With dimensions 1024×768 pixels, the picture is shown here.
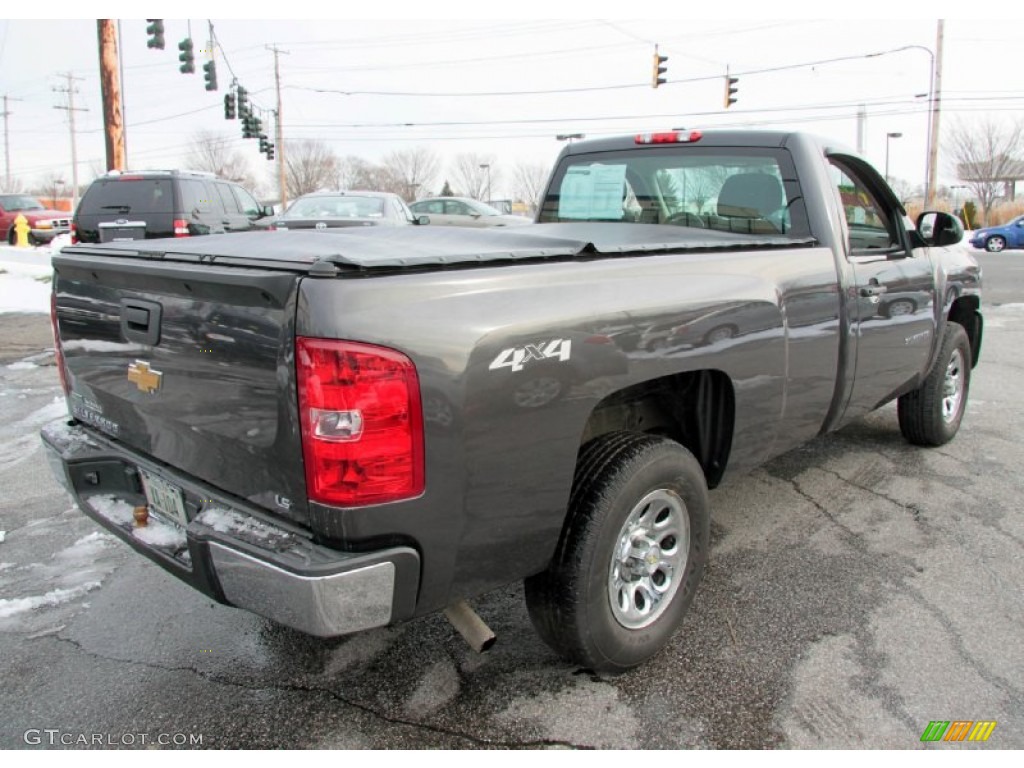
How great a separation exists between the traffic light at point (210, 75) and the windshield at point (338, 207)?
1150cm

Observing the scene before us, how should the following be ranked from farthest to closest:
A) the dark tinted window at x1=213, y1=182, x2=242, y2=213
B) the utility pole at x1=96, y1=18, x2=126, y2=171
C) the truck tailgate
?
the utility pole at x1=96, y1=18, x2=126, y2=171
the dark tinted window at x1=213, y1=182, x2=242, y2=213
the truck tailgate

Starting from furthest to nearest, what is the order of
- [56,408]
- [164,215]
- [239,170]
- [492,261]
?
[239,170]
[164,215]
[56,408]
[492,261]

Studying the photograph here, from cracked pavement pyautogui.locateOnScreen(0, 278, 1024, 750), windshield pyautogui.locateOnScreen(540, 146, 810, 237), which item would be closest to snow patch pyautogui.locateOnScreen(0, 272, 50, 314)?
cracked pavement pyautogui.locateOnScreen(0, 278, 1024, 750)

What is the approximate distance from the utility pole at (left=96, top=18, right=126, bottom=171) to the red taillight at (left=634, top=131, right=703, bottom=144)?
42.8 ft

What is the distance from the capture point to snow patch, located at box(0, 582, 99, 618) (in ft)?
10.5

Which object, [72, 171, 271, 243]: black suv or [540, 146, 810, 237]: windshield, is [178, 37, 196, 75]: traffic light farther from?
[540, 146, 810, 237]: windshield

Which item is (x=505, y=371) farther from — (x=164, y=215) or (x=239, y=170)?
(x=239, y=170)

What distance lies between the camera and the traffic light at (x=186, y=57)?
1972 cm

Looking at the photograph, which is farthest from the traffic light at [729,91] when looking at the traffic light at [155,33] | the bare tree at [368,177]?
the bare tree at [368,177]

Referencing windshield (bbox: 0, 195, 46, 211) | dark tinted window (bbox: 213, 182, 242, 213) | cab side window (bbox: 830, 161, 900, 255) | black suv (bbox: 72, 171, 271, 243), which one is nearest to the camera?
cab side window (bbox: 830, 161, 900, 255)

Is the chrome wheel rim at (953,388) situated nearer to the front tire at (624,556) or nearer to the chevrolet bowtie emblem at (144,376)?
the front tire at (624,556)

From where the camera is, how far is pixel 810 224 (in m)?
3.62

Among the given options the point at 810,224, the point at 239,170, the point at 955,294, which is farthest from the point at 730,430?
the point at 239,170

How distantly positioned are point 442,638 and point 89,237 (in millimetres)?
11876
